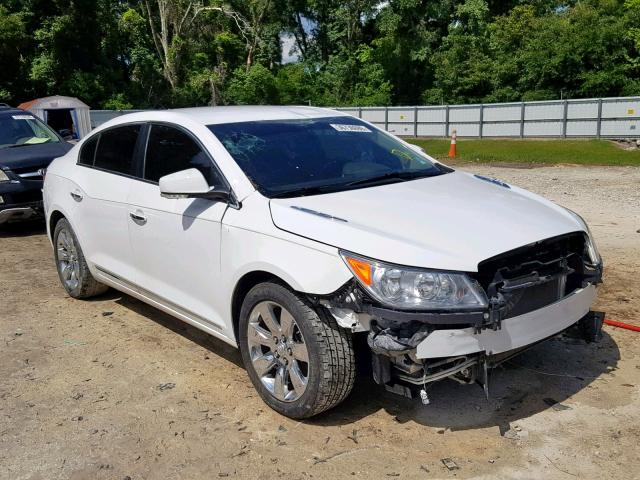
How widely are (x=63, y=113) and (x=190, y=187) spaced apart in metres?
23.8

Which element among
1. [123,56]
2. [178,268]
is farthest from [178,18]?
[178,268]

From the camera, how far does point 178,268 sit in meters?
4.30

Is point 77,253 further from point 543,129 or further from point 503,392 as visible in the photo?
point 543,129

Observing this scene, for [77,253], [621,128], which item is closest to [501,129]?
[621,128]

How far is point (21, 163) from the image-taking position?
28.1 feet

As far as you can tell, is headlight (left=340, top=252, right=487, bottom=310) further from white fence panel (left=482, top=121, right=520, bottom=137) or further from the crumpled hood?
white fence panel (left=482, top=121, right=520, bottom=137)

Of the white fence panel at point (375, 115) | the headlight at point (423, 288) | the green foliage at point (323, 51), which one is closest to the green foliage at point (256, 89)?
the green foliage at point (323, 51)

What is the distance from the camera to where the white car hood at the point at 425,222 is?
10.5ft

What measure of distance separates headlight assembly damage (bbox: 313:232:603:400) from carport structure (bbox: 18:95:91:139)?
21.4 metres

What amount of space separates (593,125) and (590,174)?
34.1 feet

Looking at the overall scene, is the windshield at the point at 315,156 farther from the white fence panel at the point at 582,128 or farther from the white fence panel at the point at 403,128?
the white fence panel at the point at 403,128

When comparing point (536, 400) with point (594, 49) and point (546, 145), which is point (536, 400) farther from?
point (594, 49)

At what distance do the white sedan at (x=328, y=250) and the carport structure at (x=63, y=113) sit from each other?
A: 19.6 meters

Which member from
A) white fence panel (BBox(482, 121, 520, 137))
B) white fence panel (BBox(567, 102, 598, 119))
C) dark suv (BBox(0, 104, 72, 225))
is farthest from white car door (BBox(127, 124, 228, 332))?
white fence panel (BBox(482, 121, 520, 137))
